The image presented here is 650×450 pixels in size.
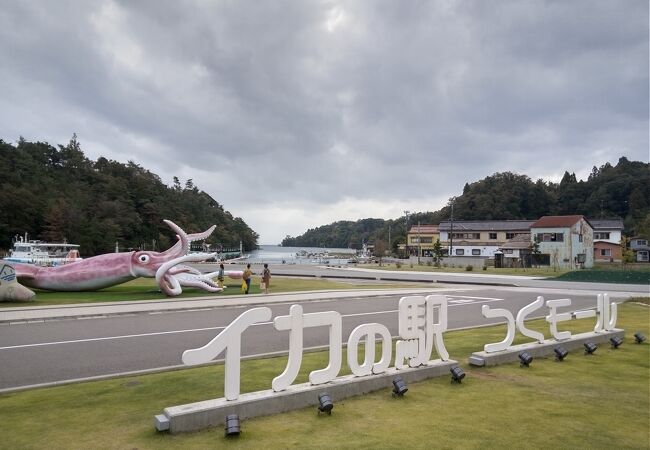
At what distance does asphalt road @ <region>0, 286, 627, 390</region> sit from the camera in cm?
850

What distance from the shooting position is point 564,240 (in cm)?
5219

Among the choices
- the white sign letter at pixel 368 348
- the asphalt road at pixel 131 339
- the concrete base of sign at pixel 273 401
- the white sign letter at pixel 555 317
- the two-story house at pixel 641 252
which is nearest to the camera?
the concrete base of sign at pixel 273 401

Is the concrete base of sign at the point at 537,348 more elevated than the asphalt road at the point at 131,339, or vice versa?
the concrete base of sign at the point at 537,348

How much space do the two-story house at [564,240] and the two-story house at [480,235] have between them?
1349 centimetres

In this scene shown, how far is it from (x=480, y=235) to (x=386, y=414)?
71.9m

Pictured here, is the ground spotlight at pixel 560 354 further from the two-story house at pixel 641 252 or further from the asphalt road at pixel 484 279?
the two-story house at pixel 641 252

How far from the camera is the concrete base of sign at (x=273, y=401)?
522 cm

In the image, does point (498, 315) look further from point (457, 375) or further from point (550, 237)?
point (550, 237)

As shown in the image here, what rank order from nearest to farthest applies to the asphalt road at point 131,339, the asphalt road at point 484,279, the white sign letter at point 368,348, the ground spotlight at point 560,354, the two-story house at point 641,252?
the white sign letter at point 368,348, the asphalt road at point 131,339, the ground spotlight at point 560,354, the asphalt road at point 484,279, the two-story house at point 641,252

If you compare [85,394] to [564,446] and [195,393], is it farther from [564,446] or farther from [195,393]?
[564,446]

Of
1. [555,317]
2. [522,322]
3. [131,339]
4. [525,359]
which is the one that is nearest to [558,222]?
[555,317]

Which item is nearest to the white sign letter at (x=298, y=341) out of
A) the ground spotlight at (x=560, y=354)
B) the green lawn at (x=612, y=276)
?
the ground spotlight at (x=560, y=354)

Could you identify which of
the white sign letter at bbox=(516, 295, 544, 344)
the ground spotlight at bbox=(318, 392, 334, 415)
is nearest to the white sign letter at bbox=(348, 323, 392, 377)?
the ground spotlight at bbox=(318, 392, 334, 415)

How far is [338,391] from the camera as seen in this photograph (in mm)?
6371
